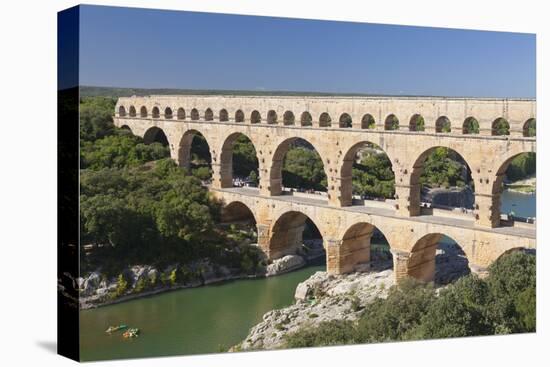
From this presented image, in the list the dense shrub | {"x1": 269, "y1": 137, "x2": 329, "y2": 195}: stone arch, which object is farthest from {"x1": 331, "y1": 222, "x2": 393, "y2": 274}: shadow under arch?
the dense shrub

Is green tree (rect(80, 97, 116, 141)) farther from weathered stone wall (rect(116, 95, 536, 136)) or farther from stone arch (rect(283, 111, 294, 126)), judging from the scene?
stone arch (rect(283, 111, 294, 126))

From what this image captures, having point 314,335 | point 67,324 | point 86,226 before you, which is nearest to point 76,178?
point 67,324

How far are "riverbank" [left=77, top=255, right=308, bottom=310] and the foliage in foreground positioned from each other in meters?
4.06

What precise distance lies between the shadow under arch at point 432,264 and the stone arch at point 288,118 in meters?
5.16

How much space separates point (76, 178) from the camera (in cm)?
1057

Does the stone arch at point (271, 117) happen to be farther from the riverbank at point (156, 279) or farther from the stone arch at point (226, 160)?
the riverbank at point (156, 279)

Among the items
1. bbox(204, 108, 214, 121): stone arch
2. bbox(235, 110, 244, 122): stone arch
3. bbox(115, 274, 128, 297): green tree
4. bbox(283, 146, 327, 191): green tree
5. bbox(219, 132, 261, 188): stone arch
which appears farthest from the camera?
bbox(283, 146, 327, 191): green tree

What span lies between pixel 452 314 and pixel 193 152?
47.0 feet

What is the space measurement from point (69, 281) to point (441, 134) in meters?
9.25

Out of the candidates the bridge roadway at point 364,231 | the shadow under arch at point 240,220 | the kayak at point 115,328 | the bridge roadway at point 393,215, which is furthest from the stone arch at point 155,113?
the kayak at point 115,328

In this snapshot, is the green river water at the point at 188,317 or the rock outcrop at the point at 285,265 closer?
the green river water at the point at 188,317

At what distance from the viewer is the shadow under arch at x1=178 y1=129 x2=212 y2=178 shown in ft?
71.5

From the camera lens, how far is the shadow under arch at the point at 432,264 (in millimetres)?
16797

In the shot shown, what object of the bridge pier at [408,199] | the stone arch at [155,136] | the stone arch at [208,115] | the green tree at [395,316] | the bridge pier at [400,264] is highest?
the stone arch at [208,115]
